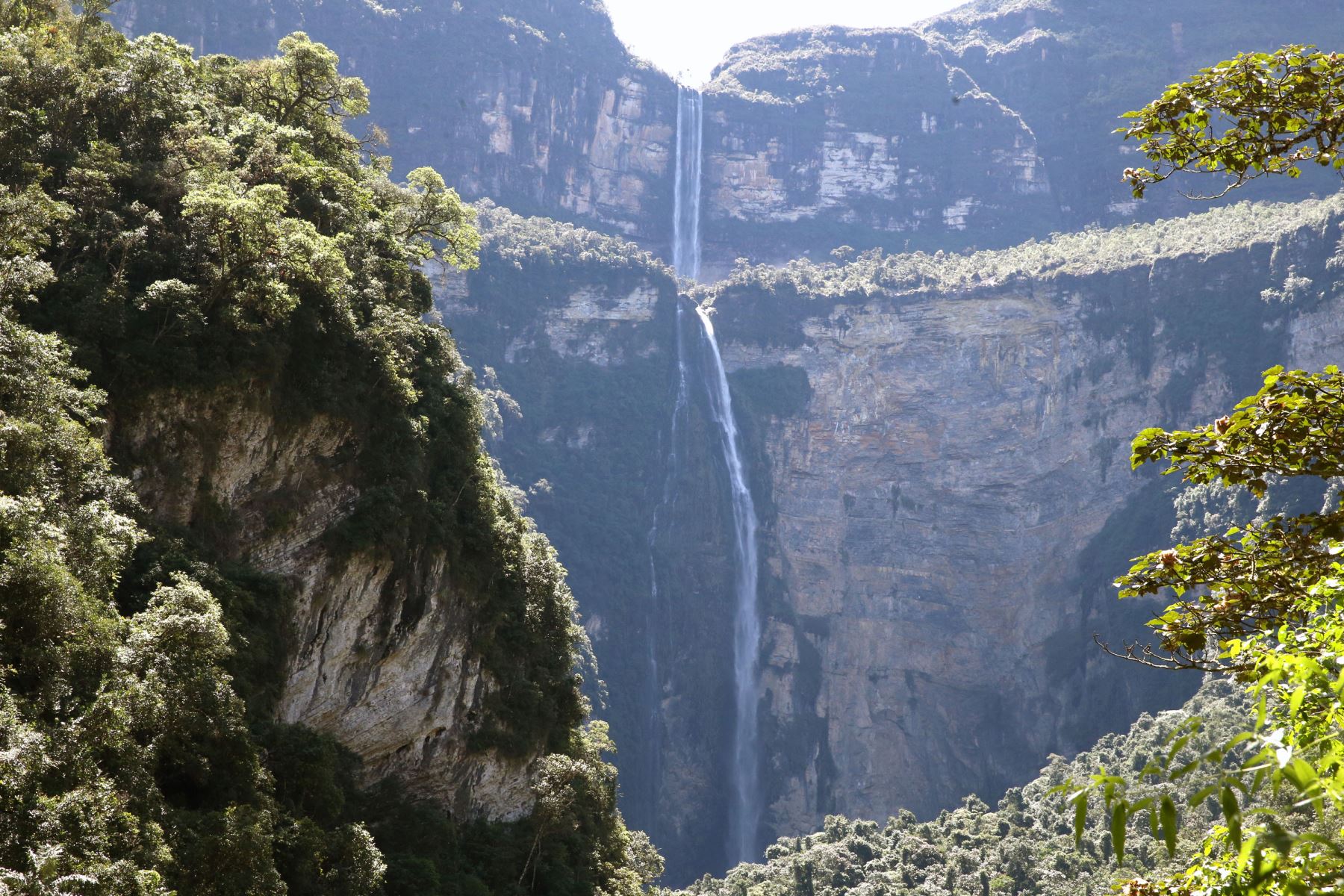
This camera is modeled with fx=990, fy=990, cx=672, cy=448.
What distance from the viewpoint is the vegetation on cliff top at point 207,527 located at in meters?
8.69

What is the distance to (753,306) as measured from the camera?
209 feet

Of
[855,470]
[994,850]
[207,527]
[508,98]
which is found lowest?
[994,850]

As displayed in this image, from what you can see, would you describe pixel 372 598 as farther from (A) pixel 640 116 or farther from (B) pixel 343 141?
(A) pixel 640 116

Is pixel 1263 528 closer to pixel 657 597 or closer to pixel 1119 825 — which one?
pixel 1119 825

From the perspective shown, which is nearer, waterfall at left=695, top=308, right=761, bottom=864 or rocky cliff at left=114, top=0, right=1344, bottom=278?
waterfall at left=695, top=308, right=761, bottom=864

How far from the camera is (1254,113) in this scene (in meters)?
5.62

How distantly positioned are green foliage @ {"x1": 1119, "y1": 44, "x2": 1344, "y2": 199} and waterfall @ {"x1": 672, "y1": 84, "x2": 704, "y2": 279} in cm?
8027

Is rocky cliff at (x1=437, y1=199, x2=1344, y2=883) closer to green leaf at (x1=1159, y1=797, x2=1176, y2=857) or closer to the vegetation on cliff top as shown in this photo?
the vegetation on cliff top

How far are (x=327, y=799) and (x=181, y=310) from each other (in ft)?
22.5

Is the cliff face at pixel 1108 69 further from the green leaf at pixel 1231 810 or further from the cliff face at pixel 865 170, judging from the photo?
the green leaf at pixel 1231 810

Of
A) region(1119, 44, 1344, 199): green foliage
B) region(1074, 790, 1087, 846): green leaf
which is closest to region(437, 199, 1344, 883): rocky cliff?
region(1119, 44, 1344, 199): green foliage

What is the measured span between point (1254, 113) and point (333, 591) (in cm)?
1375

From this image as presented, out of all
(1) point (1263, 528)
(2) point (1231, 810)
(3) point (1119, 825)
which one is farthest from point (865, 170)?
(2) point (1231, 810)

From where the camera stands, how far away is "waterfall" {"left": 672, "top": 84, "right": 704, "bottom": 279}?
8638 centimetres
